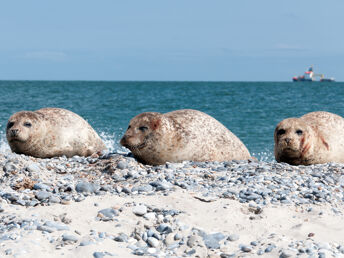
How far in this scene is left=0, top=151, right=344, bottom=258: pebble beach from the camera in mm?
3803

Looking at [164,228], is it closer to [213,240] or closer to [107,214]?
[213,240]

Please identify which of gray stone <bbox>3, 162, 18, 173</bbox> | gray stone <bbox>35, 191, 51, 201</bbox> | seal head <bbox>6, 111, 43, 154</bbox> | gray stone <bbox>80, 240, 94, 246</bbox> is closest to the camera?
gray stone <bbox>80, 240, 94, 246</bbox>

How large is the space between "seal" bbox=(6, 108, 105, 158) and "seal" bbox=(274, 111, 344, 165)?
10.8 feet

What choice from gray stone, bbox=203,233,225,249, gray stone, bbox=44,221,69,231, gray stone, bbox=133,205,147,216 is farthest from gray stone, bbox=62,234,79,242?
gray stone, bbox=203,233,225,249

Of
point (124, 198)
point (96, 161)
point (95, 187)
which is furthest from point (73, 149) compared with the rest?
point (124, 198)

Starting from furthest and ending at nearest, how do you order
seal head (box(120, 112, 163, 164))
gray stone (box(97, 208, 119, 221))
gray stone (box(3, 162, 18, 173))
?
seal head (box(120, 112, 163, 164))
gray stone (box(3, 162, 18, 173))
gray stone (box(97, 208, 119, 221))

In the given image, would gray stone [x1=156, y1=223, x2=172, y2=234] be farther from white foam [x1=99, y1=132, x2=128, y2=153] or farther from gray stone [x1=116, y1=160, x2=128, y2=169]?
white foam [x1=99, y1=132, x2=128, y2=153]

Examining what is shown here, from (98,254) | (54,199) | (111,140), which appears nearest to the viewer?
(98,254)

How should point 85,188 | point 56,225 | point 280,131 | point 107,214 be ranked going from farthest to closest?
point 280,131
point 85,188
point 107,214
point 56,225

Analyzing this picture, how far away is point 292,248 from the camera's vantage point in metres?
3.79

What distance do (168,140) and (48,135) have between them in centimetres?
227

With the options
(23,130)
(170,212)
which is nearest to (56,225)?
(170,212)

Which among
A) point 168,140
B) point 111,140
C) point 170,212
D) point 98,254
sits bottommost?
point 111,140

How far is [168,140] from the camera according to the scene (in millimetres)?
6988
